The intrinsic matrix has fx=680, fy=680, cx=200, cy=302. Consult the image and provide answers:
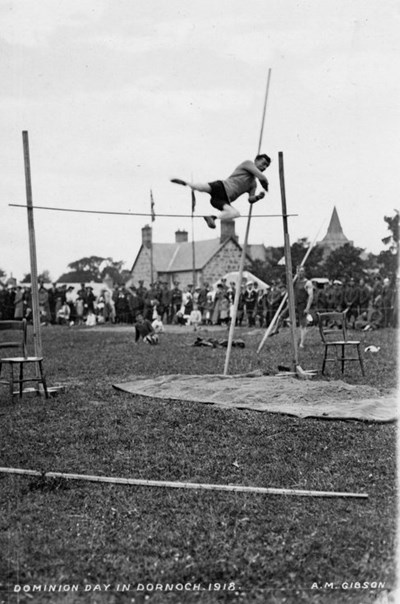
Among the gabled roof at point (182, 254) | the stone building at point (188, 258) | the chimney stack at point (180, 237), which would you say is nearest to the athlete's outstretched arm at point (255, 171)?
the stone building at point (188, 258)

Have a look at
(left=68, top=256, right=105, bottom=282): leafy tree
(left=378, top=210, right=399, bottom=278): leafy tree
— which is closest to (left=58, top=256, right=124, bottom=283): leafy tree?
(left=68, top=256, right=105, bottom=282): leafy tree

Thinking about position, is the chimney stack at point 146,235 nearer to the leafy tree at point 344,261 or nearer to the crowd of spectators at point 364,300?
the leafy tree at point 344,261

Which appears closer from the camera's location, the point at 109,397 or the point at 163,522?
the point at 163,522

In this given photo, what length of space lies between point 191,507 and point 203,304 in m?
21.8

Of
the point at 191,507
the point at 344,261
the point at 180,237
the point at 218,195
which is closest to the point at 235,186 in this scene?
the point at 218,195

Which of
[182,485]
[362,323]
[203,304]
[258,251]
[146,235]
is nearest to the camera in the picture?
[182,485]

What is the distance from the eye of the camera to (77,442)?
235 inches

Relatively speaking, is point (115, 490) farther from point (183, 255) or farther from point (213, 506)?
point (183, 255)

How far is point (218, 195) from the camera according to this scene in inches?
348

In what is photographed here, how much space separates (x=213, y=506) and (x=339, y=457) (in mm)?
1510

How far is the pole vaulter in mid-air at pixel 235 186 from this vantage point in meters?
8.73

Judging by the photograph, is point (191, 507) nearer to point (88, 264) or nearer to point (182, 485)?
point (182, 485)

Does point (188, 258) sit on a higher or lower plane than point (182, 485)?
higher

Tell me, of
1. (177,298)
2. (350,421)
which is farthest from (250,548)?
(177,298)
